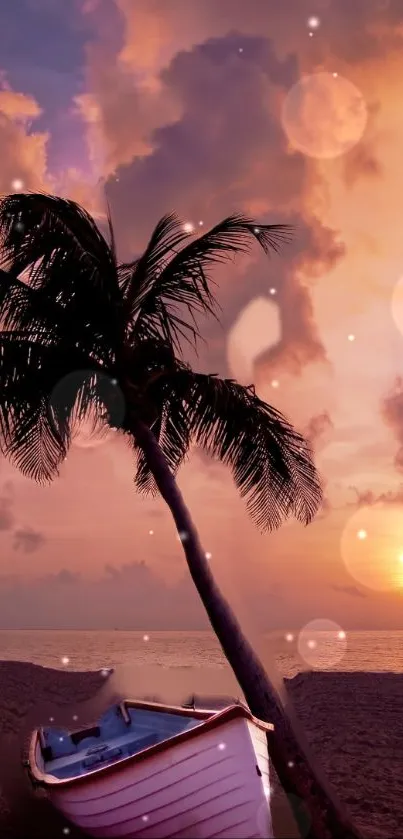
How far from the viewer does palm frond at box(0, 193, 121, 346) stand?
10.9 metres

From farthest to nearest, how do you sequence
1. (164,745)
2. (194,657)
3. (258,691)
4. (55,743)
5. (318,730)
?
(194,657)
(318,730)
(55,743)
(258,691)
(164,745)

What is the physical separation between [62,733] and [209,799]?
161 inches

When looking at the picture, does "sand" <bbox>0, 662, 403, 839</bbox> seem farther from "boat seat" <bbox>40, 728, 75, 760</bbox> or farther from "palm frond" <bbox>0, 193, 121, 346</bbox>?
"palm frond" <bbox>0, 193, 121, 346</bbox>

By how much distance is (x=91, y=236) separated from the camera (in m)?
11.4

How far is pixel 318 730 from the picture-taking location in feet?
52.9


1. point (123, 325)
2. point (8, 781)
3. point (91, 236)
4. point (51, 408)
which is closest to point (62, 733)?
point (8, 781)

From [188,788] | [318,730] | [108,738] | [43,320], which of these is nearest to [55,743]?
[108,738]

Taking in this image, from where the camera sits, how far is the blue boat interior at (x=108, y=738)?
364 inches

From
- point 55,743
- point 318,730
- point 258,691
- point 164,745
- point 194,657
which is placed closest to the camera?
point 164,745

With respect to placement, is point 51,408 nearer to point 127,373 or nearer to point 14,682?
point 127,373

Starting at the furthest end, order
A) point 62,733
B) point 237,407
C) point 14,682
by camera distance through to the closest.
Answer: point 14,682, point 237,407, point 62,733

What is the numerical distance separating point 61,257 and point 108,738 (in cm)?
744

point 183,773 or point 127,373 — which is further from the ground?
point 127,373

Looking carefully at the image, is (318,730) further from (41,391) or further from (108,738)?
(41,391)
